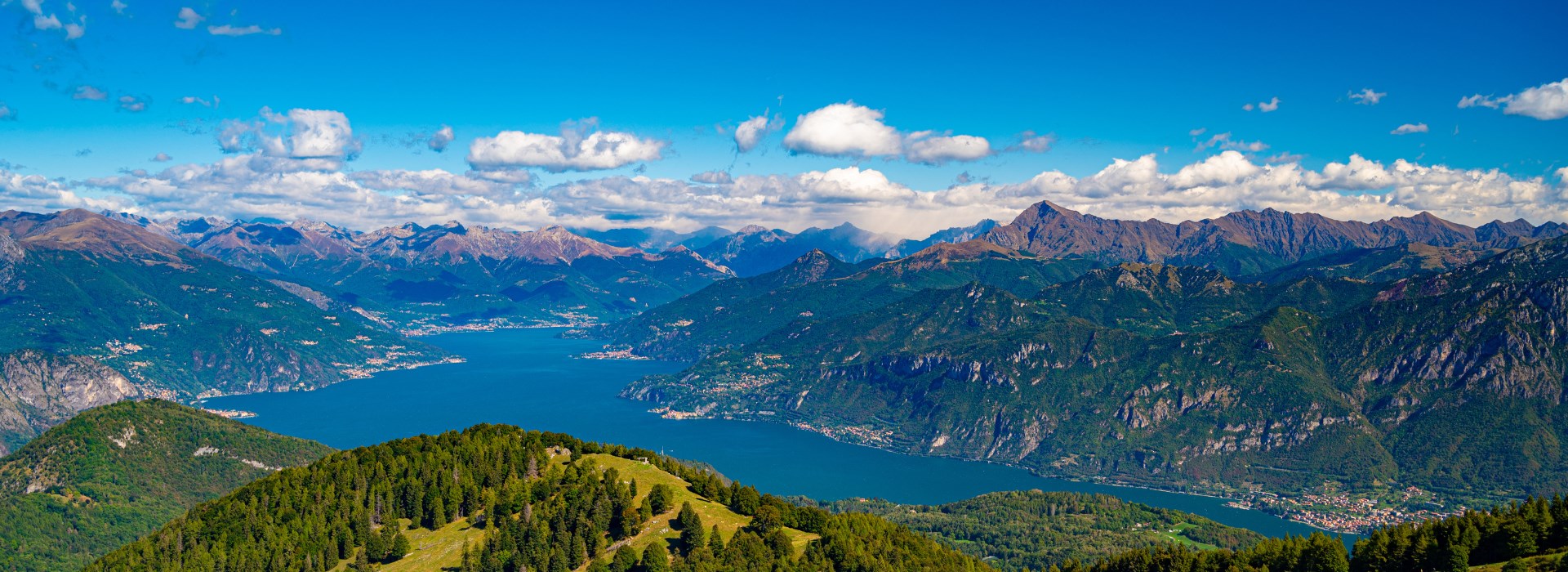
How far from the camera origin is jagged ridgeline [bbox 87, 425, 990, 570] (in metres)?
142

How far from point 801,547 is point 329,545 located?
223 ft

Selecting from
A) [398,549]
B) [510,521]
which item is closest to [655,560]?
[510,521]

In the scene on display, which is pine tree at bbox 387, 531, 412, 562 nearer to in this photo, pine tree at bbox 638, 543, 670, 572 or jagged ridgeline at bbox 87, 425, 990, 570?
jagged ridgeline at bbox 87, 425, 990, 570

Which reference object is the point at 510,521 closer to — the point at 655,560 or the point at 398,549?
the point at 398,549

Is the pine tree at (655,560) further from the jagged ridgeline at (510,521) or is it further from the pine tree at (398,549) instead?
the pine tree at (398,549)

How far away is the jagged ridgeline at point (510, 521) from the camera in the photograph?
14250cm

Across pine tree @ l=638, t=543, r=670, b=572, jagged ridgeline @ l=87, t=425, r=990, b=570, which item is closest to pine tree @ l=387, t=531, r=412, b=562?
jagged ridgeline @ l=87, t=425, r=990, b=570

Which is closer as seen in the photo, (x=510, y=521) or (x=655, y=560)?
(x=655, y=560)

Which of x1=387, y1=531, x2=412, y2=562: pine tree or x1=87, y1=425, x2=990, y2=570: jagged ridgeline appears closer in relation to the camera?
x1=87, y1=425, x2=990, y2=570: jagged ridgeline

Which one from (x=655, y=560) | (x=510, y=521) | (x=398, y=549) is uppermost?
(x=655, y=560)

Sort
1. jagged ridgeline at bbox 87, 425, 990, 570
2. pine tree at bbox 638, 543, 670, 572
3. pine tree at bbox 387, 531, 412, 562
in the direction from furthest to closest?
pine tree at bbox 387, 531, 412, 562, jagged ridgeline at bbox 87, 425, 990, 570, pine tree at bbox 638, 543, 670, 572

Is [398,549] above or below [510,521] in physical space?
below

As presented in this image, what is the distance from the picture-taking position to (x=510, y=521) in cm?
15200

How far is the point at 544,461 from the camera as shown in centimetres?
17275
